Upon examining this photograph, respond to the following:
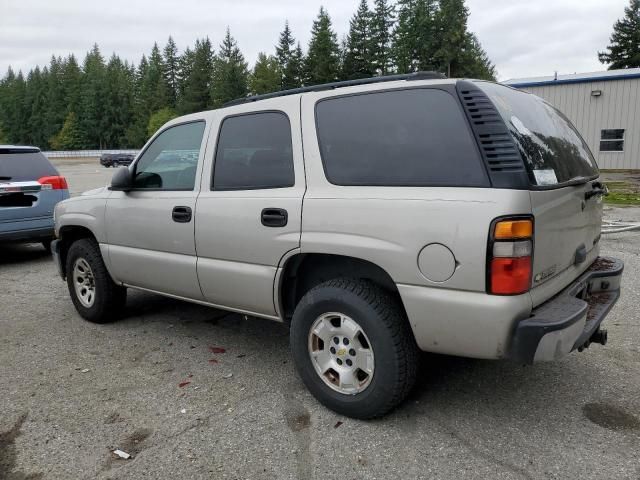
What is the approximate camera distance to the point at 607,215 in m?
10.2

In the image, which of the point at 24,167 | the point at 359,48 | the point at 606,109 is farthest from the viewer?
the point at 359,48

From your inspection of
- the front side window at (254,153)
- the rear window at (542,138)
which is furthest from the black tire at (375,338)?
the rear window at (542,138)

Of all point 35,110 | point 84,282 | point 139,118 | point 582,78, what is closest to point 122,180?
point 84,282

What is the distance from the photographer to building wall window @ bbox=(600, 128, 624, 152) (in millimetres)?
22734

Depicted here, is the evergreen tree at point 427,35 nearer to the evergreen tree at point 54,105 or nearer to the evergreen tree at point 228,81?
the evergreen tree at point 228,81

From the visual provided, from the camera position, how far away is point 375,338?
2838mm

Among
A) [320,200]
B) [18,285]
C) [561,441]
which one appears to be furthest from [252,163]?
[18,285]

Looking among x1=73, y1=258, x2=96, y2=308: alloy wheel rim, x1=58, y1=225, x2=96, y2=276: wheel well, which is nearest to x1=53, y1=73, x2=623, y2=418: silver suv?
x1=73, y1=258, x2=96, y2=308: alloy wheel rim

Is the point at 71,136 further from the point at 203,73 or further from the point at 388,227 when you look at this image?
the point at 388,227

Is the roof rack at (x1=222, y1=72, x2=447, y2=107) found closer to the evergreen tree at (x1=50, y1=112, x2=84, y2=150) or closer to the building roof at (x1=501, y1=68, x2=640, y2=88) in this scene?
the building roof at (x1=501, y1=68, x2=640, y2=88)

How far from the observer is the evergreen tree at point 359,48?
2741 inches

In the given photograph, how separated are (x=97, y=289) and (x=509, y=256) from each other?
11.9 feet

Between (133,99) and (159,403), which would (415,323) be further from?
(133,99)

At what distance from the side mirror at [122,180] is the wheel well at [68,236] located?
834mm
